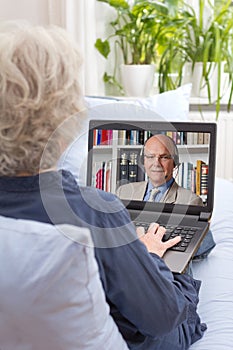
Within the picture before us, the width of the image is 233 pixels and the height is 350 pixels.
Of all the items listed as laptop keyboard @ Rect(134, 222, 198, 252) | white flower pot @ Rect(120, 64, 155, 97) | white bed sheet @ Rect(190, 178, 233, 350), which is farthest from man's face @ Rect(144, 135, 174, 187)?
white flower pot @ Rect(120, 64, 155, 97)

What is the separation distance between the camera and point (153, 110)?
2.06 meters

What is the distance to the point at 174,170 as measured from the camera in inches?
58.1

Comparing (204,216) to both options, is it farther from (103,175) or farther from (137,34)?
(137,34)

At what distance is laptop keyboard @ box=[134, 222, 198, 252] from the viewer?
1.32 meters

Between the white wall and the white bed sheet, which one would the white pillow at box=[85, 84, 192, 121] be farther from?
the white wall

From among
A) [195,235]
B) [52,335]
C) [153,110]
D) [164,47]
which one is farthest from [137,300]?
[164,47]

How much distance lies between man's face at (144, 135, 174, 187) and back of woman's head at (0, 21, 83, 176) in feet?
1.88

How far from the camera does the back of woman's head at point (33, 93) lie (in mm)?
848

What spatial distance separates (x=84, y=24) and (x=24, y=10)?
0.32 m

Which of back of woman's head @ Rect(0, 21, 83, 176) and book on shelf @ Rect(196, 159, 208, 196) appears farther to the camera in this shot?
book on shelf @ Rect(196, 159, 208, 196)

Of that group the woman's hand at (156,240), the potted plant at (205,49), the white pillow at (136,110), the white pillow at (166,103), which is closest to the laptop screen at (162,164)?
the woman's hand at (156,240)

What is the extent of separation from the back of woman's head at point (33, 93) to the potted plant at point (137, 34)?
5.94 feet

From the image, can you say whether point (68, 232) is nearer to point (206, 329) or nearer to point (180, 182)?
point (206, 329)

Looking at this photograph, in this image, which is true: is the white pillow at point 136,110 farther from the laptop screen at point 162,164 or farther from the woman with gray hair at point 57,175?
the woman with gray hair at point 57,175
